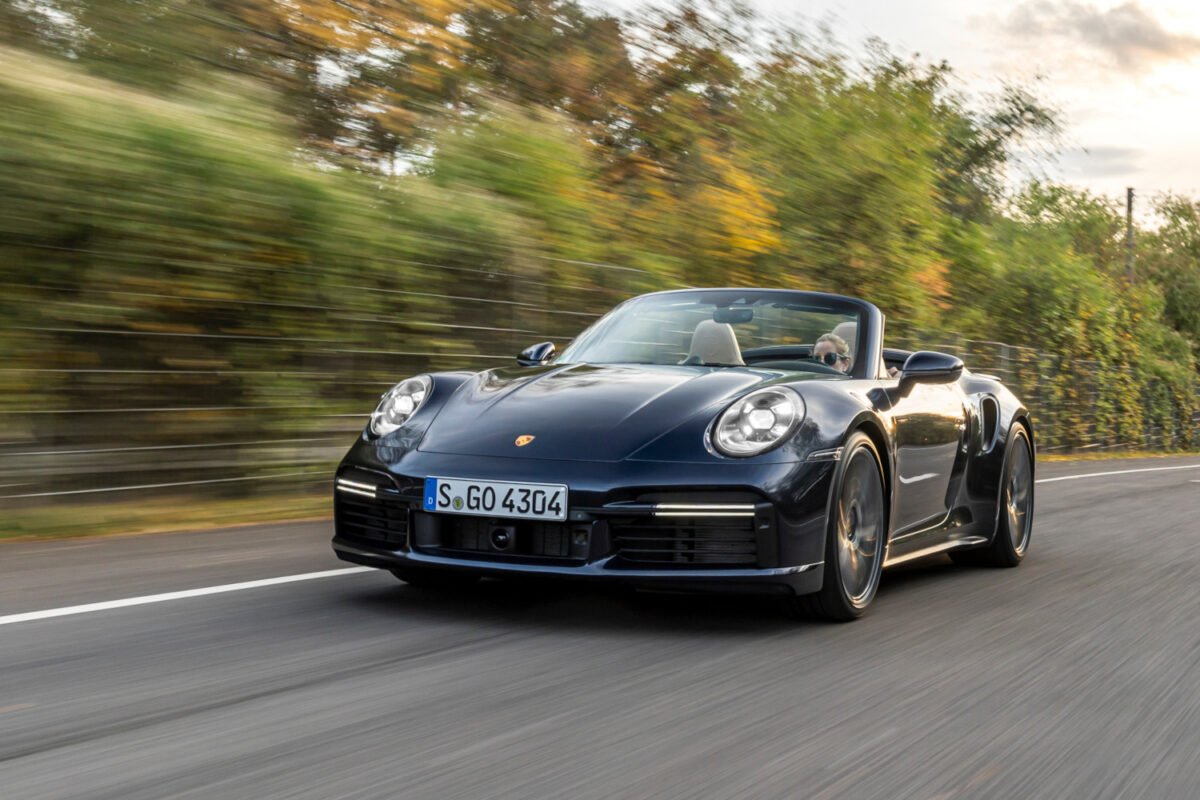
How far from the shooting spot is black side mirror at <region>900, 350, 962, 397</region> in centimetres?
586

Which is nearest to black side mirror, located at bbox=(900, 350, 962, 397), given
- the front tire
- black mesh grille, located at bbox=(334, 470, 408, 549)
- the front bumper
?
the front tire

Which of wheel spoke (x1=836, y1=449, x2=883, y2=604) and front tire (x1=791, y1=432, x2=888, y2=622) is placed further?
wheel spoke (x1=836, y1=449, x2=883, y2=604)

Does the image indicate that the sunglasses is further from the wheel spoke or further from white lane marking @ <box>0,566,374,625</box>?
white lane marking @ <box>0,566,374,625</box>

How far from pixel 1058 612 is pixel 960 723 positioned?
2.16 metres

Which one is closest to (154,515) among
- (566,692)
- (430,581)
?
(430,581)

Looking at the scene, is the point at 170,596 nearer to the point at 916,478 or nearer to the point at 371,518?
the point at 371,518

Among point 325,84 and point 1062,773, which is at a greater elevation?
point 325,84

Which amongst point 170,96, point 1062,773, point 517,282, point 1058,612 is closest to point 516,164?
point 517,282

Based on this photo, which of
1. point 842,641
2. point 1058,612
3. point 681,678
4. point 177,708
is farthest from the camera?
point 1058,612

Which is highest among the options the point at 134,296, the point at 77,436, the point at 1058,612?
the point at 134,296

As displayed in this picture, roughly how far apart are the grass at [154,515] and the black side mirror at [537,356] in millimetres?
2401

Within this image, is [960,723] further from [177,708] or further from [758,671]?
[177,708]

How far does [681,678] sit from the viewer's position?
4055 mm

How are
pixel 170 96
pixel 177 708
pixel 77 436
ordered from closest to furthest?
pixel 177 708 → pixel 77 436 → pixel 170 96
